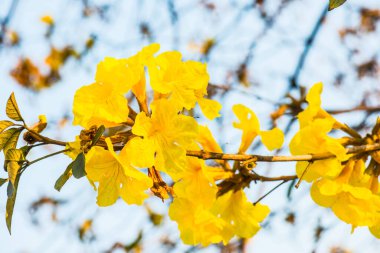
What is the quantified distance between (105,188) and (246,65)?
3.19 meters

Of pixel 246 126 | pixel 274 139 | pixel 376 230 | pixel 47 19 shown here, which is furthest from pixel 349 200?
pixel 47 19

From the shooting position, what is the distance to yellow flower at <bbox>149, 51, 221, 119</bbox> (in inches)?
44.4

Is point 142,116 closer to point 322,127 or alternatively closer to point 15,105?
point 15,105

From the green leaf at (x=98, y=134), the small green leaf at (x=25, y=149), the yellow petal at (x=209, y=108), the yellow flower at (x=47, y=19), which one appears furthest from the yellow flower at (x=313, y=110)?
the yellow flower at (x=47, y=19)

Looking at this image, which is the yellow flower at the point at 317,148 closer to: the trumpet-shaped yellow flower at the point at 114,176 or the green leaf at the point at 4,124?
the trumpet-shaped yellow flower at the point at 114,176

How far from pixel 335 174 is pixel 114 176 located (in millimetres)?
541

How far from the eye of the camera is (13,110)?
1037 millimetres

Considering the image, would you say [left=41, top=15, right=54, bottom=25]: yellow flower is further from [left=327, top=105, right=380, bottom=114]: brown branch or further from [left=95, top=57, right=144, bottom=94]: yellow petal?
[left=95, top=57, right=144, bottom=94]: yellow petal

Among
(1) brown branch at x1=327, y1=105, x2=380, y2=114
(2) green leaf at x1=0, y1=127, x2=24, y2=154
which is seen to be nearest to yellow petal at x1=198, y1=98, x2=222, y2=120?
(2) green leaf at x1=0, y1=127, x2=24, y2=154

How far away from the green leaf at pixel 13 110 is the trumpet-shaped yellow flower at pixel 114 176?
169mm

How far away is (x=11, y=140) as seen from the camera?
3.43 ft

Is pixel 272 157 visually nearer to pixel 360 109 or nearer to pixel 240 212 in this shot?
pixel 240 212

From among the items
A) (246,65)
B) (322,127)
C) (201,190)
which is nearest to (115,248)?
(246,65)

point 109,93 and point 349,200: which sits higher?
point 109,93
